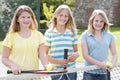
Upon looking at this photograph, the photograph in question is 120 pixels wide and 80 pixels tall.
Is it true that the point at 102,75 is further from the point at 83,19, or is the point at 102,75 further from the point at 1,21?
the point at 83,19

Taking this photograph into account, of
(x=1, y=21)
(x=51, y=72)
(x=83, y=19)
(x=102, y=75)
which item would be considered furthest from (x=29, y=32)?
(x=83, y=19)

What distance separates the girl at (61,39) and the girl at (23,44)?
29cm

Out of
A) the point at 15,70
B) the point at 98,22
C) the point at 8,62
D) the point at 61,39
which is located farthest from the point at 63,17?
the point at 15,70

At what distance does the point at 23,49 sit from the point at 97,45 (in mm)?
1031

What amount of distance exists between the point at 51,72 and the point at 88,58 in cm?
93

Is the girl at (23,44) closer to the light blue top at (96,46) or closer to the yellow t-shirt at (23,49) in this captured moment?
the yellow t-shirt at (23,49)

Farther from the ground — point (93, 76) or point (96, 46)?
point (96, 46)

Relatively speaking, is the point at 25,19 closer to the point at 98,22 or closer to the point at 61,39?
the point at 61,39

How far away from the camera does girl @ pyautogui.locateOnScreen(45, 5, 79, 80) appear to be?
210 inches

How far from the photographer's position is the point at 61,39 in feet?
17.7

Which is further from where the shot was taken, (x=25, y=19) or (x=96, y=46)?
(x=96, y=46)

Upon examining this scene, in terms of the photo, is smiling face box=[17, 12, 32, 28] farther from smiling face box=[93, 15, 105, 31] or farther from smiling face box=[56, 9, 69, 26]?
smiling face box=[93, 15, 105, 31]

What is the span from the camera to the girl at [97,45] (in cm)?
542

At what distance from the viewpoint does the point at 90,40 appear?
216 inches
